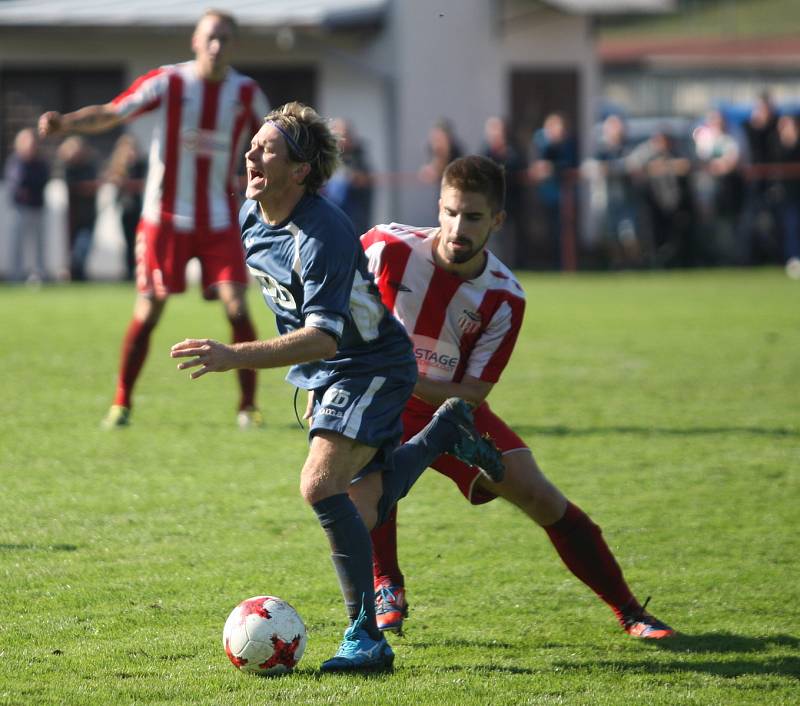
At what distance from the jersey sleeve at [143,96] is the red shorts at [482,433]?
3.84 meters

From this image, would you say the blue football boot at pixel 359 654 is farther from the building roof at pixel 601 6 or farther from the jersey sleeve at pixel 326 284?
the building roof at pixel 601 6

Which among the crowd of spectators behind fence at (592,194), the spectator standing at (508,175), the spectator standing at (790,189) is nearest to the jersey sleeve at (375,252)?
the spectator standing at (508,175)

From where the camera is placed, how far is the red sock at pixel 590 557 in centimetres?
478

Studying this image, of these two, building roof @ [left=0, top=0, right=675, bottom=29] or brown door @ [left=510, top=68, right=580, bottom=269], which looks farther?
brown door @ [left=510, top=68, right=580, bottom=269]

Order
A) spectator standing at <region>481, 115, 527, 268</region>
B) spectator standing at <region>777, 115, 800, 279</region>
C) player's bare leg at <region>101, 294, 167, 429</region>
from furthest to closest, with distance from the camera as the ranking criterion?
spectator standing at <region>777, 115, 800, 279</region>, spectator standing at <region>481, 115, 527, 268</region>, player's bare leg at <region>101, 294, 167, 429</region>

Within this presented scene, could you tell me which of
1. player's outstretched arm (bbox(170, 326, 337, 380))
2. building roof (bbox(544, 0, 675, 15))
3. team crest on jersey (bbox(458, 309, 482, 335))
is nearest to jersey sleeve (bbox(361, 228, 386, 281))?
team crest on jersey (bbox(458, 309, 482, 335))

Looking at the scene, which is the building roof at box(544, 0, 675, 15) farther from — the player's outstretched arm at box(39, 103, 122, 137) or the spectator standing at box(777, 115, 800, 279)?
the player's outstretched arm at box(39, 103, 122, 137)

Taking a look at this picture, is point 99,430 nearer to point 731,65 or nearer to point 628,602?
point 628,602

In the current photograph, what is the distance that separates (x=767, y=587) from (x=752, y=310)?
9791 millimetres

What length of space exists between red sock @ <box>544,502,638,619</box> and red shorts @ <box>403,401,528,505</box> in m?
0.27

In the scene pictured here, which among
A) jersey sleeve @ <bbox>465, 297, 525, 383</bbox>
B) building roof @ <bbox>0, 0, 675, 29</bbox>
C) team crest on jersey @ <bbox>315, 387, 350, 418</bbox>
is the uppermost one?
building roof @ <bbox>0, 0, 675, 29</bbox>

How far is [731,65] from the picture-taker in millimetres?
45438

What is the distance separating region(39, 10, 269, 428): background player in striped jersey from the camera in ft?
27.4

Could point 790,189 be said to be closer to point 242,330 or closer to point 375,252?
point 242,330
